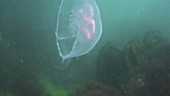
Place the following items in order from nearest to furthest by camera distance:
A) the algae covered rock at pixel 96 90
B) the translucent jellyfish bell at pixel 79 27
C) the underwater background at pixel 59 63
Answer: the translucent jellyfish bell at pixel 79 27 → the algae covered rock at pixel 96 90 → the underwater background at pixel 59 63

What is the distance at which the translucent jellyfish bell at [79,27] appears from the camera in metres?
4.11

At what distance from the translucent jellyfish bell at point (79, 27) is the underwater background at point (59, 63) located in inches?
38.5

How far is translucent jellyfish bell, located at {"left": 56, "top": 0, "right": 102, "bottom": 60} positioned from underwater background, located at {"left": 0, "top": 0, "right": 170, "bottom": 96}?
977 millimetres

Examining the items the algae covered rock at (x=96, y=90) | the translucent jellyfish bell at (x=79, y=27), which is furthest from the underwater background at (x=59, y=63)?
the translucent jellyfish bell at (x=79, y=27)

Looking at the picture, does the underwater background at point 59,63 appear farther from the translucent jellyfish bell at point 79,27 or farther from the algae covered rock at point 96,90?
the translucent jellyfish bell at point 79,27

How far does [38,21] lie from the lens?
785 centimetres

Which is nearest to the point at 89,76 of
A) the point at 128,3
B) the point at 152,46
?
the point at 152,46

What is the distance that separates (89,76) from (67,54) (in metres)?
2.14

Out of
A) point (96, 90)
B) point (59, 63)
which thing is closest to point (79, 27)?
point (96, 90)

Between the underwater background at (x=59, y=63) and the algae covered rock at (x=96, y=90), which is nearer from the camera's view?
the algae covered rock at (x=96, y=90)

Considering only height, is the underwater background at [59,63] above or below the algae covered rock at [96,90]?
above

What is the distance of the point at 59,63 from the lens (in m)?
6.59

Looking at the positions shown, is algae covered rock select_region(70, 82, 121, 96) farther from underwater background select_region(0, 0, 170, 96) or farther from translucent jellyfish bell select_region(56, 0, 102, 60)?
translucent jellyfish bell select_region(56, 0, 102, 60)

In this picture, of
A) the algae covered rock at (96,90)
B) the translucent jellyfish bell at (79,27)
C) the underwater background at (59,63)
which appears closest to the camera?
the translucent jellyfish bell at (79,27)
